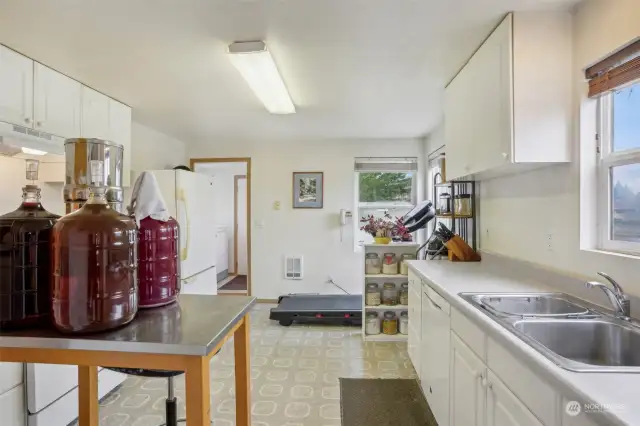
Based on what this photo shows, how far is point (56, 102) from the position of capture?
2.40 meters

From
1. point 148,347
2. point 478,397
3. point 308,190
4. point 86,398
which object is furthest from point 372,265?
point 148,347

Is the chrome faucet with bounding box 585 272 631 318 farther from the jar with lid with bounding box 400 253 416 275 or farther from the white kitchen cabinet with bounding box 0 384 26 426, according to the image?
the white kitchen cabinet with bounding box 0 384 26 426

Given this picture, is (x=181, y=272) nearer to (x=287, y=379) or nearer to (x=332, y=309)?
(x=287, y=379)

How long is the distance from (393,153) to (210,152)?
2601 mm

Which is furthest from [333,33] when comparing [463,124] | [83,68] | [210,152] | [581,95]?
[210,152]

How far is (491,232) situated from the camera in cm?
269

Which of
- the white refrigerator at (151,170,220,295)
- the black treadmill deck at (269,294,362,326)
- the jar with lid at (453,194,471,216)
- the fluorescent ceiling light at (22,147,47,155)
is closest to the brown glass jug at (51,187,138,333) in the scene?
the fluorescent ceiling light at (22,147,47,155)

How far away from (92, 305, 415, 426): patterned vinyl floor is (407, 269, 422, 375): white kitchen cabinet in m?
0.30

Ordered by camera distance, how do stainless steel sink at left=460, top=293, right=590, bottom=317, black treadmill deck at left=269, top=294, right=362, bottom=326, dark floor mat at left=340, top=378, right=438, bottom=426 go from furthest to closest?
1. black treadmill deck at left=269, top=294, right=362, bottom=326
2. dark floor mat at left=340, top=378, right=438, bottom=426
3. stainless steel sink at left=460, top=293, right=590, bottom=317

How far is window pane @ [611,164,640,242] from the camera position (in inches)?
59.7

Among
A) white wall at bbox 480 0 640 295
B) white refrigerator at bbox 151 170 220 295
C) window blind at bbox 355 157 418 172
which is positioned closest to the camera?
white wall at bbox 480 0 640 295

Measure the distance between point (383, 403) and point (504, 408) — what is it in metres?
1.39

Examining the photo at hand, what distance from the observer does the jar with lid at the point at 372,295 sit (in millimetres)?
3590

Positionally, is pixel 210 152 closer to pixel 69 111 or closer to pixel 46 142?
pixel 69 111
